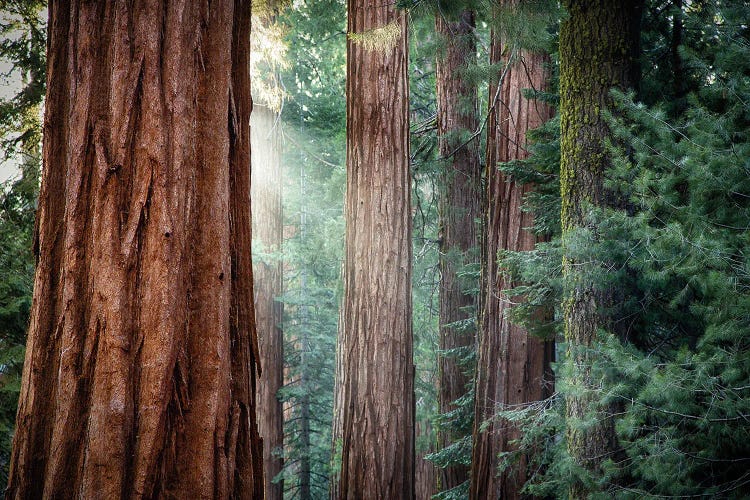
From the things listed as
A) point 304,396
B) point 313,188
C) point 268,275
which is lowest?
point 304,396

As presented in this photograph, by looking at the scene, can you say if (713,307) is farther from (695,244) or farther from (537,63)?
(537,63)

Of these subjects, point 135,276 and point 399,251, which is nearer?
point 135,276

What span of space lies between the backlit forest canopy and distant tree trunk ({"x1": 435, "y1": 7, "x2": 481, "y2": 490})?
0.18 feet

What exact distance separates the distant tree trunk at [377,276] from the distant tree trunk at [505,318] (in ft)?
2.63

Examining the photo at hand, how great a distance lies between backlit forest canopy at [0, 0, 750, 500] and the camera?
1960 mm

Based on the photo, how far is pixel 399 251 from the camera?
6.07 meters

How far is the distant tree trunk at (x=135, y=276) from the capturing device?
6.27 feet

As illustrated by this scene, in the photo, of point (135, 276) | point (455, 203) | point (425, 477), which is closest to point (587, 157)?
point (135, 276)

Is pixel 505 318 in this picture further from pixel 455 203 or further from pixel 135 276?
pixel 135 276

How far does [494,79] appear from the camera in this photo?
6043mm

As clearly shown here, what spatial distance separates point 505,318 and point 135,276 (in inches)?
179

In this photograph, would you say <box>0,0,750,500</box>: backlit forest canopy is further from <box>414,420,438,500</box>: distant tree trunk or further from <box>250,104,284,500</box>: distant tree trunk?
<box>414,420,438,500</box>: distant tree trunk

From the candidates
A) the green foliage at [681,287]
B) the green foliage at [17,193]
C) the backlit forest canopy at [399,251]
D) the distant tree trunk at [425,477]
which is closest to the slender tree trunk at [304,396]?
the distant tree trunk at [425,477]

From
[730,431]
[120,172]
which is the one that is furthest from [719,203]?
[120,172]
